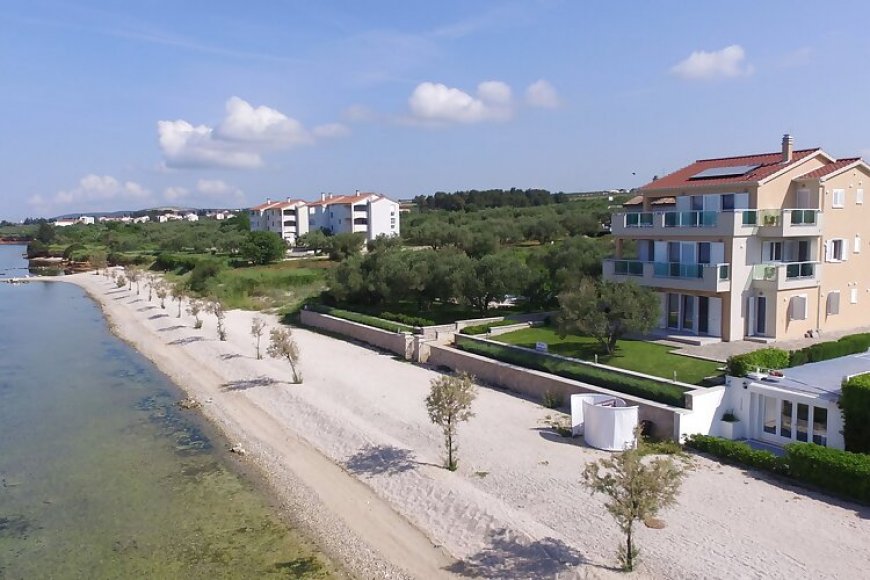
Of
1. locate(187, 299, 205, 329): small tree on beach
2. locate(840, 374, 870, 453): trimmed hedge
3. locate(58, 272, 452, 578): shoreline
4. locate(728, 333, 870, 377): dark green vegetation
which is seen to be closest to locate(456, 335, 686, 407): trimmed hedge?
locate(728, 333, 870, 377): dark green vegetation

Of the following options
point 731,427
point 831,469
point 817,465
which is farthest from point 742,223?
point 831,469

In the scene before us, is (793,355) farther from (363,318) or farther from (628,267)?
(363,318)

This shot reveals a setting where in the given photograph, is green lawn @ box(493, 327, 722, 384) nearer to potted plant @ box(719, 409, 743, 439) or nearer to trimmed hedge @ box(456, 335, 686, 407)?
trimmed hedge @ box(456, 335, 686, 407)

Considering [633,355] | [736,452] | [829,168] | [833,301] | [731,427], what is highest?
[829,168]

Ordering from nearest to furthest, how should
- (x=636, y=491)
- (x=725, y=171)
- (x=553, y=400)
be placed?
(x=636, y=491) < (x=553, y=400) < (x=725, y=171)

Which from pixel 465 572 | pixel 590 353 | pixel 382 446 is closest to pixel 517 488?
pixel 465 572

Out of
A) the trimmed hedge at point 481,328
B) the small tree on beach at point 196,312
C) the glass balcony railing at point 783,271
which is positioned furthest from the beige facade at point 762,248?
the small tree on beach at point 196,312
